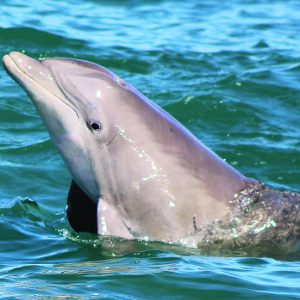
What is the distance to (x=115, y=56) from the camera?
55.3 ft

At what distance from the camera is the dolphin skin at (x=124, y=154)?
27.5ft

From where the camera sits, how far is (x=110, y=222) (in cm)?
832

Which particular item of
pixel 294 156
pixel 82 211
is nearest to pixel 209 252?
pixel 82 211

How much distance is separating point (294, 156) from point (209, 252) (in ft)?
14.3

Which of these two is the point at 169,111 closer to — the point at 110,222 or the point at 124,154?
the point at 124,154

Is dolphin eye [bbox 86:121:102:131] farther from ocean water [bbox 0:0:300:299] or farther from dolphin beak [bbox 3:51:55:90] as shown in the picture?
ocean water [bbox 0:0:300:299]

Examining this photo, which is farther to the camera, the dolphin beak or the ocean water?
the dolphin beak

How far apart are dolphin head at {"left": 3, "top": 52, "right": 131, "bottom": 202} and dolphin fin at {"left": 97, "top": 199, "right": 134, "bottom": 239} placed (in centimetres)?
18

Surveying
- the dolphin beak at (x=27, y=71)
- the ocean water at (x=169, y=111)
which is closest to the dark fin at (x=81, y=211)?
the ocean water at (x=169, y=111)

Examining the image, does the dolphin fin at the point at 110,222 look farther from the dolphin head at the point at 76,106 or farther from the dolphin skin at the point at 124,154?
the dolphin head at the point at 76,106

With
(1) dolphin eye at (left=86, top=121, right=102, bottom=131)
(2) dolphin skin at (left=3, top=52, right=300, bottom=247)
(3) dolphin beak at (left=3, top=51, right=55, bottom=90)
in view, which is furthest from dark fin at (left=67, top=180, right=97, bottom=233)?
(3) dolphin beak at (left=3, top=51, right=55, bottom=90)

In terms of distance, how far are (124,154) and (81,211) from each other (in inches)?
28.5

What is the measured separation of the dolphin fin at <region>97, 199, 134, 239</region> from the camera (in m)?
8.32

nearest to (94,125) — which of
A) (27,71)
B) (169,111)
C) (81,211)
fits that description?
(27,71)
